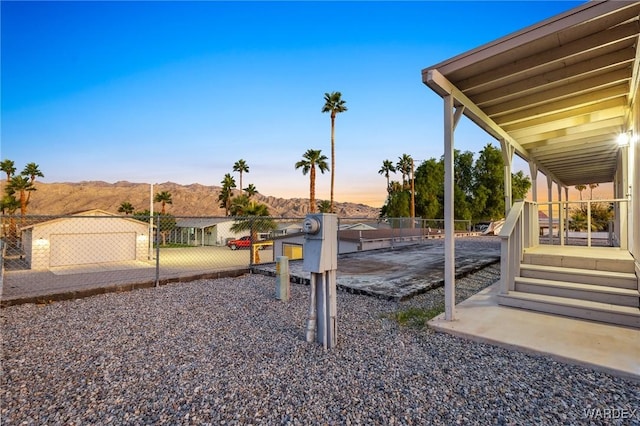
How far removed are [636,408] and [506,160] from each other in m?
4.22

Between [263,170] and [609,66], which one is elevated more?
[263,170]

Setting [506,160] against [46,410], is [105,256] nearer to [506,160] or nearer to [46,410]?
[46,410]

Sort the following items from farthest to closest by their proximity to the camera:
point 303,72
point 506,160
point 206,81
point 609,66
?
point 206,81
point 303,72
point 506,160
point 609,66

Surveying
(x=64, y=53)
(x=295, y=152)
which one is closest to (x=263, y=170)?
(x=295, y=152)

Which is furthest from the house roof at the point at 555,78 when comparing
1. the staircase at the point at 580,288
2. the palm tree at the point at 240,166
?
the palm tree at the point at 240,166

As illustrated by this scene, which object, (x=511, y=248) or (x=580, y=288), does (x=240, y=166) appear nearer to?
(x=511, y=248)

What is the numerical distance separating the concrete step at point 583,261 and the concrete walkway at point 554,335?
1.16m

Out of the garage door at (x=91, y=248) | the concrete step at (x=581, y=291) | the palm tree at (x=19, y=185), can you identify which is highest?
the palm tree at (x=19, y=185)

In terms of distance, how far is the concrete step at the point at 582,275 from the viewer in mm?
3590

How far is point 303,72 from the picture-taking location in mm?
13008

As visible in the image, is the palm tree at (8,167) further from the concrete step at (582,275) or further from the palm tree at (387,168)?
the concrete step at (582,275)

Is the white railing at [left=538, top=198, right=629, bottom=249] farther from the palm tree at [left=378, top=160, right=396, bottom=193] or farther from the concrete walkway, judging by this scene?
the palm tree at [left=378, top=160, right=396, bottom=193]

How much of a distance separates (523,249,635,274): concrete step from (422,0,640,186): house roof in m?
2.09

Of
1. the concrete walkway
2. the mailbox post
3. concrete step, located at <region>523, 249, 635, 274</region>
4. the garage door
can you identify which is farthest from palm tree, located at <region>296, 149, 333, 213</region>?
the mailbox post
